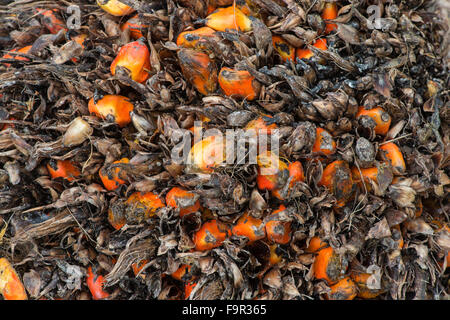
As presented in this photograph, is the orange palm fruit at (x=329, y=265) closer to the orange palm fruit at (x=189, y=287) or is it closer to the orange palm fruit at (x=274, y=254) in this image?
the orange palm fruit at (x=274, y=254)

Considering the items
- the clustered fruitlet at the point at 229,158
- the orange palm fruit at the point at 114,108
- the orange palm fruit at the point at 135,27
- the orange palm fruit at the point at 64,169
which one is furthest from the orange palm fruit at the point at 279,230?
the orange palm fruit at the point at 135,27

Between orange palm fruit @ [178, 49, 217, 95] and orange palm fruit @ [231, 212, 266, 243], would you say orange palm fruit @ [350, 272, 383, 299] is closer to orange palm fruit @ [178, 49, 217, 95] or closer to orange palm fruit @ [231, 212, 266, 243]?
orange palm fruit @ [231, 212, 266, 243]

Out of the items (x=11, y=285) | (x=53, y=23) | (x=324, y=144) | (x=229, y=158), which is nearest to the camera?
(x=229, y=158)

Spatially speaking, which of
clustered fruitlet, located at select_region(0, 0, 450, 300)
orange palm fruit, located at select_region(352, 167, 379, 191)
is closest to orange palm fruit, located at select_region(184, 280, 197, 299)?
clustered fruitlet, located at select_region(0, 0, 450, 300)

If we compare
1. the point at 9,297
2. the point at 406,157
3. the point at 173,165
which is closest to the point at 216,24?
the point at 173,165

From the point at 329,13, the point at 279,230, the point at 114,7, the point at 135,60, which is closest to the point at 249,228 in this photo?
the point at 279,230

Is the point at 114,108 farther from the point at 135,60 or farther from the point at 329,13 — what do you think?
the point at 329,13
